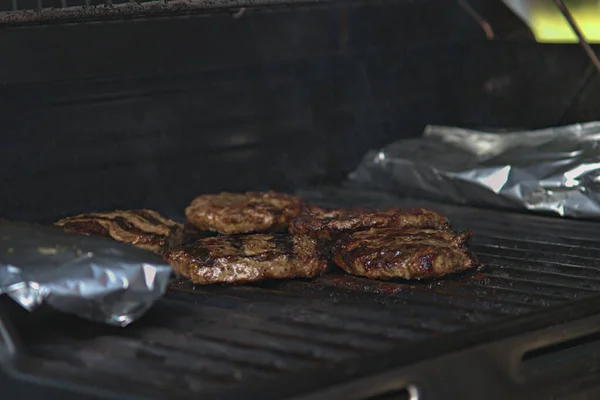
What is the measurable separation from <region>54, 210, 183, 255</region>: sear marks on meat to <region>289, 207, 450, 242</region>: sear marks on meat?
0.33m

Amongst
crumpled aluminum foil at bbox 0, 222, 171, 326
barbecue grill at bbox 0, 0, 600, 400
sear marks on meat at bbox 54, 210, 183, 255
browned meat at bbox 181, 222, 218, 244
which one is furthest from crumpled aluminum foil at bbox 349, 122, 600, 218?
crumpled aluminum foil at bbox 0, 222, 171, 326

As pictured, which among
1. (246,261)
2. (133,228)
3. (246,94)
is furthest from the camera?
(246,94)

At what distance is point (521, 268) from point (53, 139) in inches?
52.6

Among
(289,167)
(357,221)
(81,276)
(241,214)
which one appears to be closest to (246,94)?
(289,167)

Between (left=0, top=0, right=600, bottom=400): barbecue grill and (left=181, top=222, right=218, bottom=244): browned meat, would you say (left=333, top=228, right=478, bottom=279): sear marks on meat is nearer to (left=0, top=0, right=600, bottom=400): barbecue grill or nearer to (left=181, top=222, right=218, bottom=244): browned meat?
(left=0, top=0, right=600, bottom=400): barbecue grill

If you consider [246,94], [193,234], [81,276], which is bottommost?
[193,234]

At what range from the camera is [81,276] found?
176cm

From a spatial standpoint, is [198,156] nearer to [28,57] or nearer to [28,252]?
[28,57]

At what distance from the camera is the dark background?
2732mm

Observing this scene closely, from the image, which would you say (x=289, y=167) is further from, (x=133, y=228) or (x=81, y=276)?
(x=81, y=276)

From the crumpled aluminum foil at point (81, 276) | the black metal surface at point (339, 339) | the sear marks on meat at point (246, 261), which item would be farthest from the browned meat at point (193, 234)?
the crumpled aluminum foil at point (81, 276)

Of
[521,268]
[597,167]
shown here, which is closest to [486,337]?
[521,268]

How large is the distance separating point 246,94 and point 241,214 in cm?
64

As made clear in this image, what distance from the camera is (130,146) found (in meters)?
2.95
